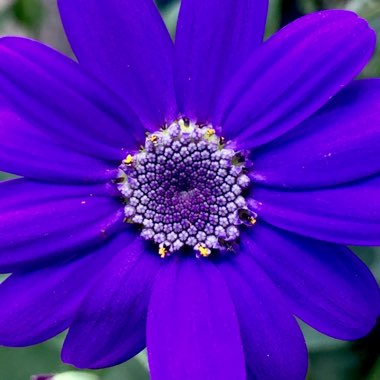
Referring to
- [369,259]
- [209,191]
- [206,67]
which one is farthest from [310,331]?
[206,67]

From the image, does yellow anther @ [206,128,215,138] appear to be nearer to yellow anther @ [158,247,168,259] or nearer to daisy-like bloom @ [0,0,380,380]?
daisy-like bloom @ [0,0,380,380]

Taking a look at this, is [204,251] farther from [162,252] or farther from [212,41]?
[212,41]

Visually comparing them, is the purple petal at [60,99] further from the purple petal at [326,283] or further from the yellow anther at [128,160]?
the purple petal at [326,283]

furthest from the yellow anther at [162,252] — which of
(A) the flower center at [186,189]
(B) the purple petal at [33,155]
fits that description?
(B) the purple petal at [33,155]

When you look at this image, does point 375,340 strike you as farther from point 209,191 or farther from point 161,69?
point 161,69

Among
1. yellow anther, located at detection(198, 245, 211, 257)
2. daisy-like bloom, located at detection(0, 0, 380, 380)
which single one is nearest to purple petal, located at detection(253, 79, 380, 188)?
daisy-like bloom, located at detection(0, 0, 380, 380)

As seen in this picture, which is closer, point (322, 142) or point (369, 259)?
point (322, 142)
